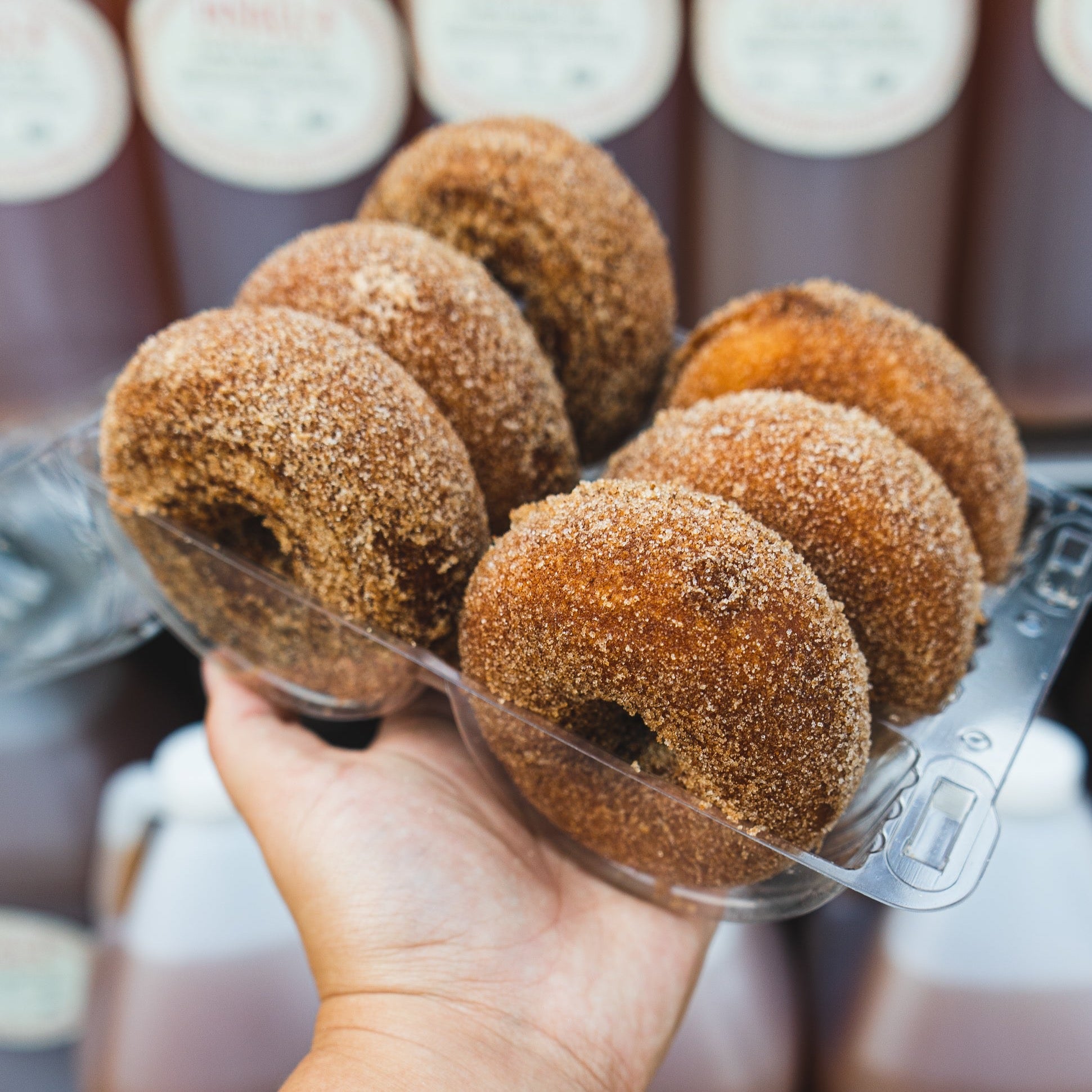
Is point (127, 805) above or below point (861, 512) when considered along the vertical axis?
below

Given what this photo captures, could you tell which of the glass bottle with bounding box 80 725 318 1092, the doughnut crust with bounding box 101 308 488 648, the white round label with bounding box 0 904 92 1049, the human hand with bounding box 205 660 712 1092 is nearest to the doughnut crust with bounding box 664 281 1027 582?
the doughnut crust with bounding box 101 308 488 648

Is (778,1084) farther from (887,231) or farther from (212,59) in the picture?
(212,59)

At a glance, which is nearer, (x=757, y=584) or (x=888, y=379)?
(x=757, y=584)

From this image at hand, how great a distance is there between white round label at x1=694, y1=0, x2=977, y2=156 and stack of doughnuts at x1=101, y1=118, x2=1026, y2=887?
0.77 ft

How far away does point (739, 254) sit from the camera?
1.02 m

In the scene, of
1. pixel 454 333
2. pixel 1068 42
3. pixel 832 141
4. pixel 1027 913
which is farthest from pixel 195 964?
pixel 1068 42

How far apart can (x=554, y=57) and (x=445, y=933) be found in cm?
79

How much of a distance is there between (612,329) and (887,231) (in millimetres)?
381

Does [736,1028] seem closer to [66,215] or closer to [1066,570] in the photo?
[1066,570]

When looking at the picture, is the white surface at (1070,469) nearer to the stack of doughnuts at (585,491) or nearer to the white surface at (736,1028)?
the stack of doughnuts at (585,491)

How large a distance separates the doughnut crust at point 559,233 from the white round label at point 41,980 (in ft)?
2.43

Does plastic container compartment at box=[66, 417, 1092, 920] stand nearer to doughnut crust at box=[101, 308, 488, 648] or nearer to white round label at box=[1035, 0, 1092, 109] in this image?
doughnut crust at box=[101, 308, 488, 648]

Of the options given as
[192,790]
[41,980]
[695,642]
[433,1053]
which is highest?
[695,642]

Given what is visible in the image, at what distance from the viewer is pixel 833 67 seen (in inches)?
37.0
